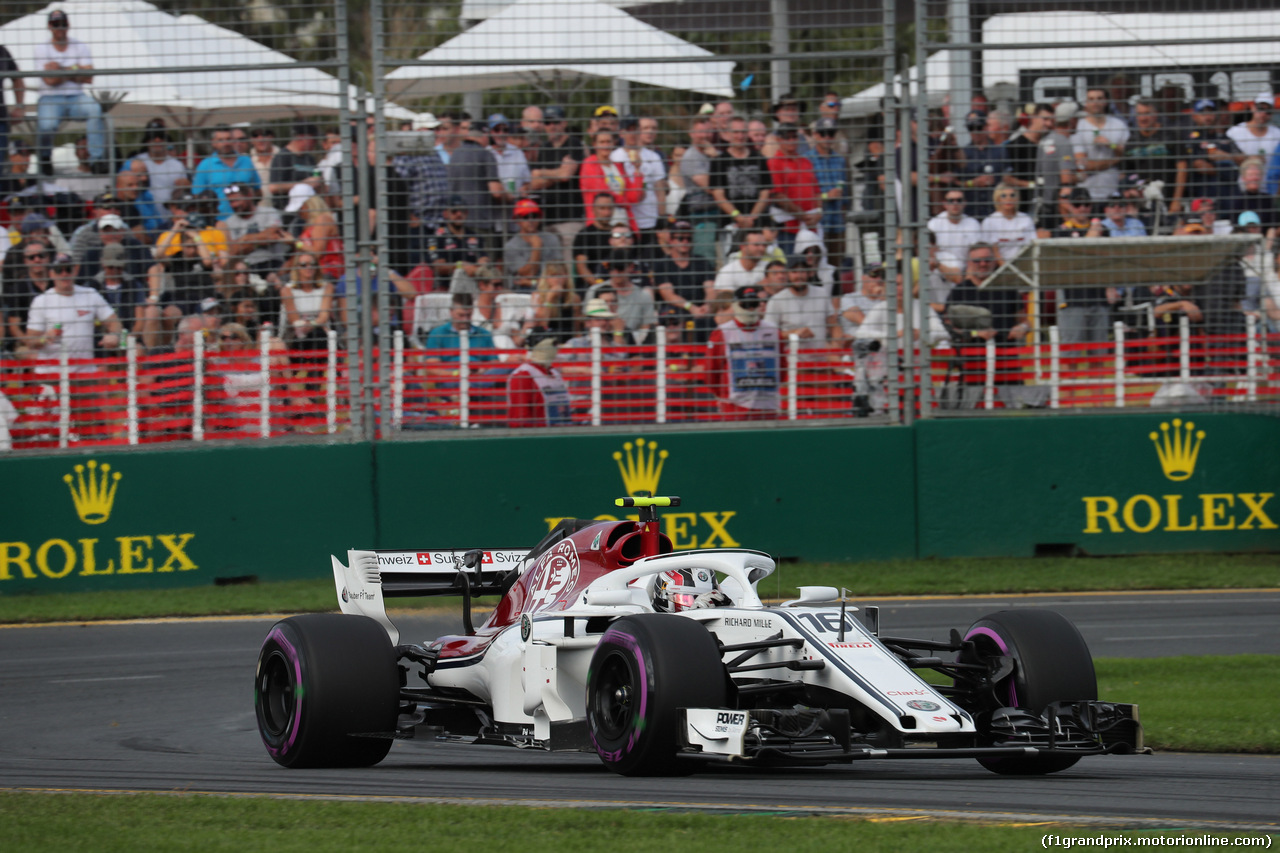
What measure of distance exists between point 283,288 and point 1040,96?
7.26 metres

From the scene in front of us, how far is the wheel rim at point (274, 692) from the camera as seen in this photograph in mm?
7707

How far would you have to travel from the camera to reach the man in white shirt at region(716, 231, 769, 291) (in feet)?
46.4

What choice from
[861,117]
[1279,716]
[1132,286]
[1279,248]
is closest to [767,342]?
[861,117]

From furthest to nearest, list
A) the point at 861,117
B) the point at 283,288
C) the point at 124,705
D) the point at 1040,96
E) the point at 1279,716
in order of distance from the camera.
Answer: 1. the point at 1040,96
2. the point at 861,117
3. the point at 283,288
4. the point at 124,705
5. the point at 1279,716

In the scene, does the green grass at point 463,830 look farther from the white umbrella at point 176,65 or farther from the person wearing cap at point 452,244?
the white umbrella at point 176,65

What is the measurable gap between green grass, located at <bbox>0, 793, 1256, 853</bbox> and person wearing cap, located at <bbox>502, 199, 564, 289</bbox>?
823cm

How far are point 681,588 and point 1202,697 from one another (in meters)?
3.45

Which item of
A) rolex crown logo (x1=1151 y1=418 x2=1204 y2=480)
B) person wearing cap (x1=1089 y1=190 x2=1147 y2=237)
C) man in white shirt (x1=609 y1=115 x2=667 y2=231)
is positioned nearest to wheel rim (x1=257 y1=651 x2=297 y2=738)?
man in white shirt (x1=609 y1=115 x2=667 y2=231)

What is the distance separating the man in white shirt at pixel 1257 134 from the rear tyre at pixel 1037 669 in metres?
8.94

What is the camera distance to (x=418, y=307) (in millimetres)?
13984

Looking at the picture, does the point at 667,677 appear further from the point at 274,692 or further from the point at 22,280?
the point at 22,280

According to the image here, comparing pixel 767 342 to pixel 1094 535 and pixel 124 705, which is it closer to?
pixel 1094 535

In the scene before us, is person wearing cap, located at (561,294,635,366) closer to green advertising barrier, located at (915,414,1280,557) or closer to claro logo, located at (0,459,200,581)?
green advertising barrier, located at (915,414,1280,557)

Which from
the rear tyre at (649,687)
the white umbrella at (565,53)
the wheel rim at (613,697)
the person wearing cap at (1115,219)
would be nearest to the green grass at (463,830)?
the rear tyre at (649,687)
